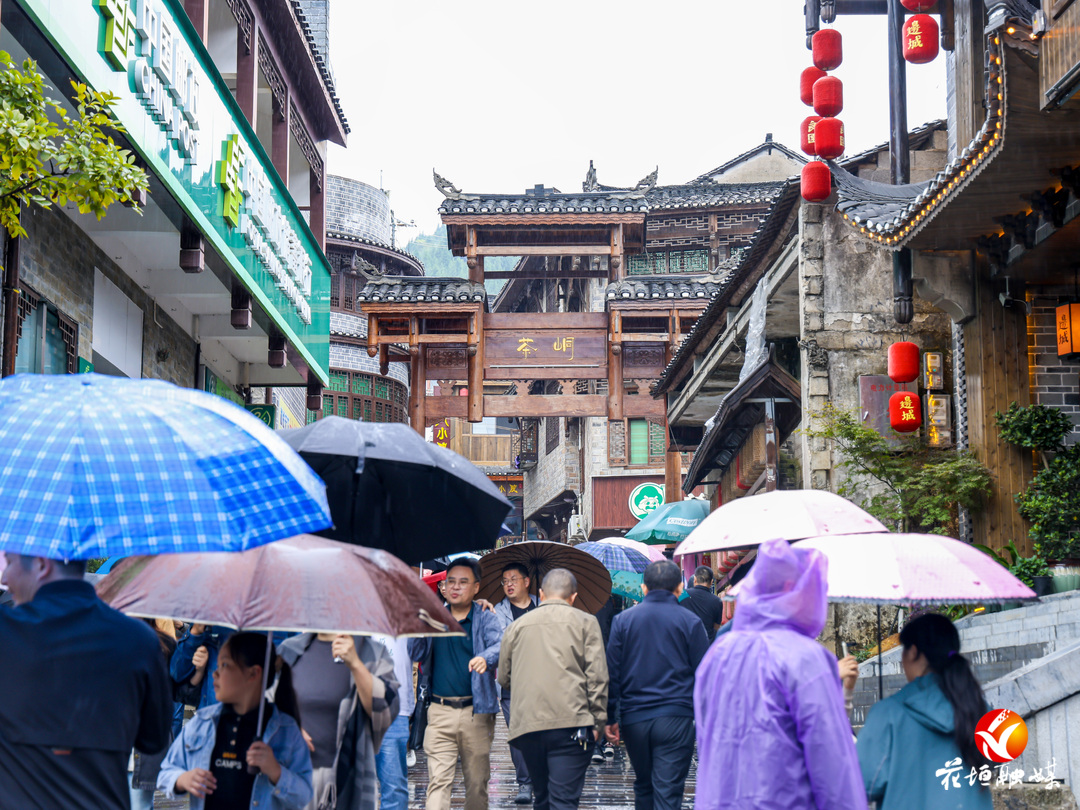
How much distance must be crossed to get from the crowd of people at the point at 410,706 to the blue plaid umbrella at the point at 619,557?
18.6ft

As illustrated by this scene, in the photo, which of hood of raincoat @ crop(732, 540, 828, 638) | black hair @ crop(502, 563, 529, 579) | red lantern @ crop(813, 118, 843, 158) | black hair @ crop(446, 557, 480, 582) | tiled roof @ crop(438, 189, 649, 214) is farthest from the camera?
tiled roof @ crop(438, 189, 649, 214)

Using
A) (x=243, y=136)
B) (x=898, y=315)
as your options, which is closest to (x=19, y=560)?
(x=243, y=136)

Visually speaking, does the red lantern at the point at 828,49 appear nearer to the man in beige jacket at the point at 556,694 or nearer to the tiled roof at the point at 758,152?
the man in beige jacket at the point at 556,694

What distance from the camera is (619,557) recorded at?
538 inches

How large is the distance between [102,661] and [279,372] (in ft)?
51.5

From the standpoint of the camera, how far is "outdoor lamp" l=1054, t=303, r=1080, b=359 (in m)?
12.3

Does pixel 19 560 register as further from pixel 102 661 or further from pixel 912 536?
pixel 912 536

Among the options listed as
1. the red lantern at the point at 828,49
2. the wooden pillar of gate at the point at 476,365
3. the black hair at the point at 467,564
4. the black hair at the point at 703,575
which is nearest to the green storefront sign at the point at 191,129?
the black hair at the point at 467,564

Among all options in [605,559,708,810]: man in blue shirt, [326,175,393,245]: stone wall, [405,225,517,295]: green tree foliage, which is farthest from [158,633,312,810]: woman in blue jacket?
[405,225,517,295]: green tree foliage

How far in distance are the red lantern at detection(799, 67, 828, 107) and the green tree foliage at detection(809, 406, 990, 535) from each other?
4.93 meters

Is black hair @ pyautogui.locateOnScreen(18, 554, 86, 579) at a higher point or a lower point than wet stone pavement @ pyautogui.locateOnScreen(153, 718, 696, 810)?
higher

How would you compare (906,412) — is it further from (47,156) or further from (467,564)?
(47,156)

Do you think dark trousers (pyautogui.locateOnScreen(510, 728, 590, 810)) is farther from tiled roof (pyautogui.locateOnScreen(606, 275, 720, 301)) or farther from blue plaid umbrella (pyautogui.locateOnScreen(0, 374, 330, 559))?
tiled roof (pyautogui.locateOnScreen(606, 275, 720, 301))

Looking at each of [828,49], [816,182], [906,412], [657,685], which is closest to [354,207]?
[828,49]
